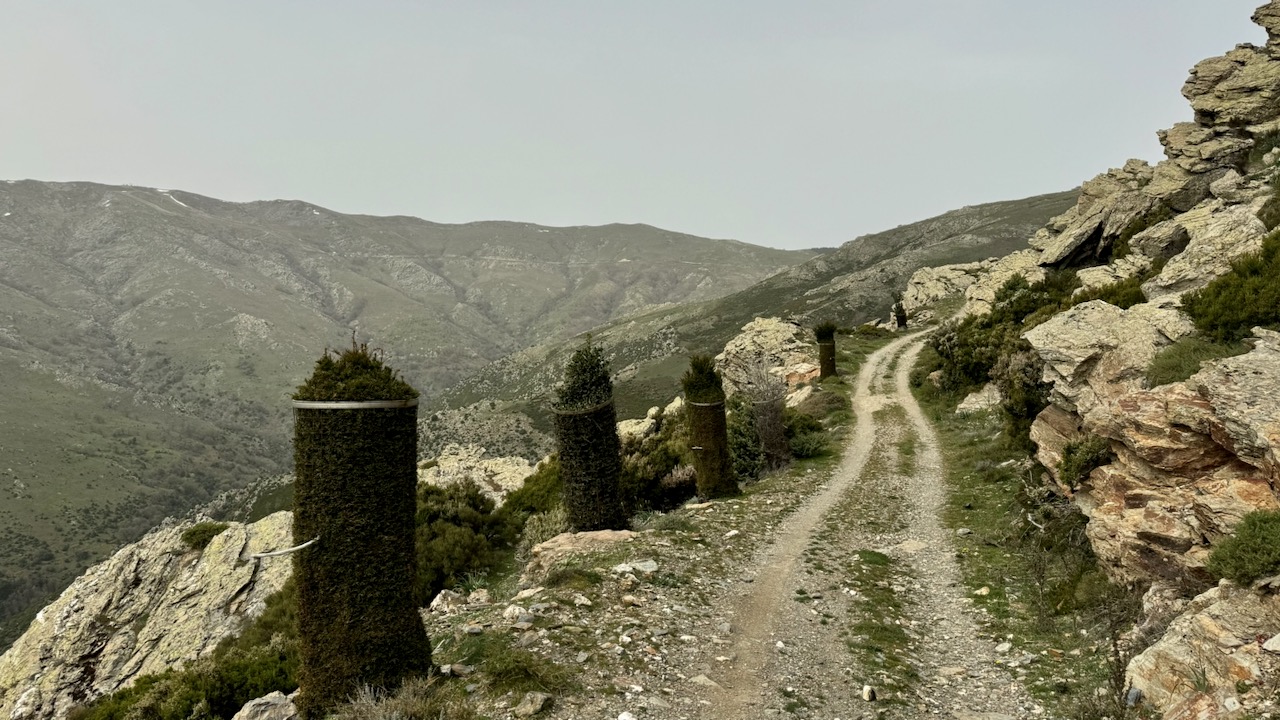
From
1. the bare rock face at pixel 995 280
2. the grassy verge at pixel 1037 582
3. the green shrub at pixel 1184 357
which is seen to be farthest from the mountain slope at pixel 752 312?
the green shrub at pixel 1184 357

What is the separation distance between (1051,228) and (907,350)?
39.2ft

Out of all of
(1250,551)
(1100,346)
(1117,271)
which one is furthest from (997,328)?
(1250,551)

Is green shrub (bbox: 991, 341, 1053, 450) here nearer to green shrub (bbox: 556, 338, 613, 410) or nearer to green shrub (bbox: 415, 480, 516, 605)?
green shrub (bbox: 556, 338, 613, 410)

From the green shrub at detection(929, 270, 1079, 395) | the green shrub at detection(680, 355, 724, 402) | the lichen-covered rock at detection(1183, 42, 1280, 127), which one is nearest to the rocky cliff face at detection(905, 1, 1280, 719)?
the green shrub at detection(929, 270, 1079, 395)

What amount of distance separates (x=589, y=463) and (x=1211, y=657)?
11056 mm

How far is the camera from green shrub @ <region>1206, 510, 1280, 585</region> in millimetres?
5516

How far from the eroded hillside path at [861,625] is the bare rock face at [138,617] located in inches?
517

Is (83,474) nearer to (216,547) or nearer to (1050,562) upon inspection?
(216,547)

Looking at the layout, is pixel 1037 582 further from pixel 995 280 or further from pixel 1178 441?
pixel 995 280

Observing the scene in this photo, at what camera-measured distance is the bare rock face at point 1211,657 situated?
16.1 ft

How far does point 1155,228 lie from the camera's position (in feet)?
63.1

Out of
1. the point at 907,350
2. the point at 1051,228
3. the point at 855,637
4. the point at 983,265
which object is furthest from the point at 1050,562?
the point at 983,265

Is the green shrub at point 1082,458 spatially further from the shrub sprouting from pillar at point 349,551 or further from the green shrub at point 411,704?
the shrub sprouting from pillar at point 349,551

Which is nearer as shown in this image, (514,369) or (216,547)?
(216,547)
